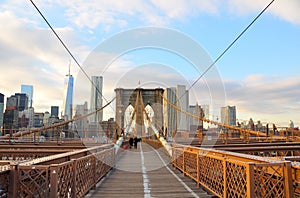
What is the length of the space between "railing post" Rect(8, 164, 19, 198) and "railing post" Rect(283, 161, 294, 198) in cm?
326

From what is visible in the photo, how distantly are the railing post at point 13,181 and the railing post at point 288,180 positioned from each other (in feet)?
10.7

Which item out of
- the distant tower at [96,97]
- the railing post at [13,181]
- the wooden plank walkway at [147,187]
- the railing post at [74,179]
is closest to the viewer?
the railing post at [13,181]

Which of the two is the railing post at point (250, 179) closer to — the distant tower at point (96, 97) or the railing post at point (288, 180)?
the railing post at point (288, 180)

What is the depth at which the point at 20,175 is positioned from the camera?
3.37m

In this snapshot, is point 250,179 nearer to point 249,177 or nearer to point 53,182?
point 249,177

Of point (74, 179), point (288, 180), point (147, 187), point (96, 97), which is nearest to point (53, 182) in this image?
point (74, 179)

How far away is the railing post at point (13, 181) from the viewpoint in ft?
10.7

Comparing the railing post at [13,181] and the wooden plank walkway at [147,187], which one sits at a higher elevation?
the railing post at [13,181]

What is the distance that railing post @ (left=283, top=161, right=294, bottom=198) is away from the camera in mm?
3348

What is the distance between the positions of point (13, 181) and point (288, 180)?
3342 mm

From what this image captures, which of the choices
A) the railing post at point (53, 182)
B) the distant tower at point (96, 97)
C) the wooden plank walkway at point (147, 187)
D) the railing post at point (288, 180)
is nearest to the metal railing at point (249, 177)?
the railing post at point (288, 180)

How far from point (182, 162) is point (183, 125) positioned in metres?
26.4

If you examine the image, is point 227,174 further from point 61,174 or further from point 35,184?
point 35,184

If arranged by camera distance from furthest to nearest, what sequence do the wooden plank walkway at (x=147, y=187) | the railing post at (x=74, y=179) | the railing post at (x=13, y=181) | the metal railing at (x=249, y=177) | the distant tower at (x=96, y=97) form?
the distant tower at (x=96, y=97) < the wooden plank walkway at (x=147, y=187) < the railing post at (x=74, y=179) < the metal railing at (x=249, y=177) < the railing post at (x=13, y=181)
